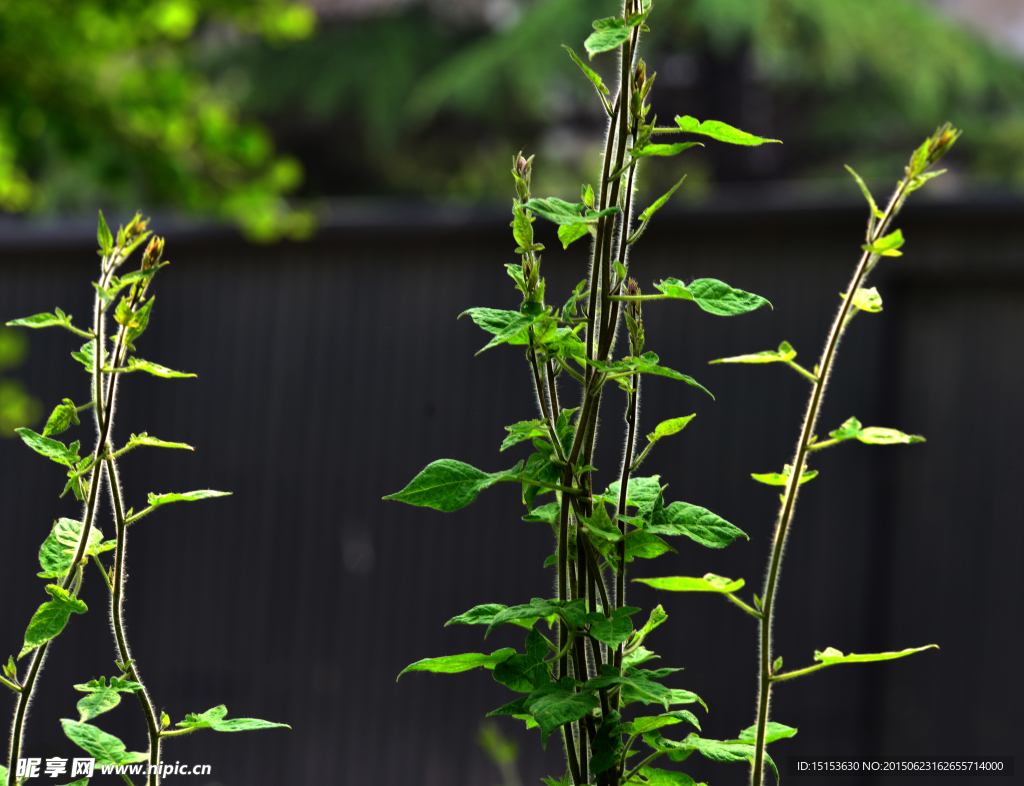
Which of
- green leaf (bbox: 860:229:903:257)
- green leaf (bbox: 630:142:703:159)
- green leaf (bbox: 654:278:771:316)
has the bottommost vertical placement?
green leaf (bbox: 654:278:771:316)

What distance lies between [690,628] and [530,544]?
0.86 metres

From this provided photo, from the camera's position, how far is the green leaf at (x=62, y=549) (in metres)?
0.69

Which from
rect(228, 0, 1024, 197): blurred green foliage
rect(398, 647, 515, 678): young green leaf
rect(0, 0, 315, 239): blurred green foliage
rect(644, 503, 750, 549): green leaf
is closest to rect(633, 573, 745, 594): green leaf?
rect(644, 503, 750, 549): green leaf

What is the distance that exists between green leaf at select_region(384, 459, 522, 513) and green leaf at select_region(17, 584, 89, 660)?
0.23 m

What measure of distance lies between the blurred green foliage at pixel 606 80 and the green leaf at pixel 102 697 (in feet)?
25.6

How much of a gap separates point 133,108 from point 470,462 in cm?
228

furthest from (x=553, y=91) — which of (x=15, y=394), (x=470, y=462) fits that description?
(x=15, y=394)

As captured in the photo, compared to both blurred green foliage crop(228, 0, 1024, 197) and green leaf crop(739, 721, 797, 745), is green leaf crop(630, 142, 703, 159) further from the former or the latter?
blurred green foliage crop(228, 0, 1024, 197)

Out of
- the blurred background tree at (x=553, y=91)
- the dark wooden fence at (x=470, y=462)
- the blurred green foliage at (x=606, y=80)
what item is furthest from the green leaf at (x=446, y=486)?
the blurred green foliage at (x=606, y=80)

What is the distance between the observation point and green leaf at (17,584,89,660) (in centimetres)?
63

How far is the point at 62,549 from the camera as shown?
2.31 feet

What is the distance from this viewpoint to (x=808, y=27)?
332 inches

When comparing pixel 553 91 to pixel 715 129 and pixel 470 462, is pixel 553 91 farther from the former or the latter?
pixel 715 129

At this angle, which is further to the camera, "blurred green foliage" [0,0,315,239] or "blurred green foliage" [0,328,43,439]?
"blurred green foliage" [0,328,43,439]
